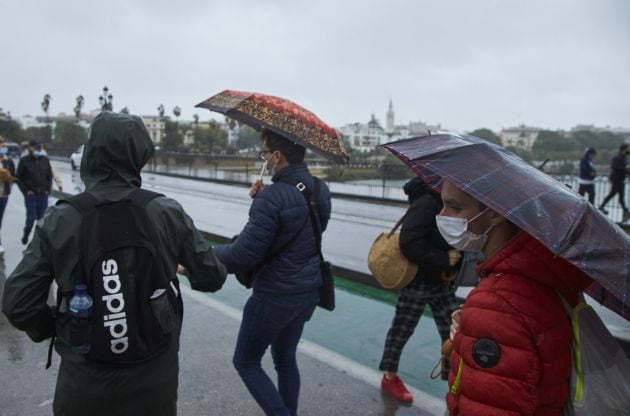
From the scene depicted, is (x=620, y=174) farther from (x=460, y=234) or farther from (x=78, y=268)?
(x=78, y=268)

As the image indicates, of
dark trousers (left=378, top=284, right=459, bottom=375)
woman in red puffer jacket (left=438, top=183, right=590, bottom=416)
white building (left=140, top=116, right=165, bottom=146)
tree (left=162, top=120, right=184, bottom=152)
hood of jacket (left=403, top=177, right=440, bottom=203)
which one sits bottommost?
dark trousers (left=378, top=284, right=459, bottom=375)

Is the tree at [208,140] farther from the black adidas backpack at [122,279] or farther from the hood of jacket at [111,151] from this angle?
the black adidas backpack at [122,279]

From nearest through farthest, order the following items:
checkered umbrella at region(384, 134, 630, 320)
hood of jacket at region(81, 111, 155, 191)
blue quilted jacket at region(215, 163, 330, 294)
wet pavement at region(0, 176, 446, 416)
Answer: checkered umbrella at region(384, 134, 630, 320), hood of jacket at region(81, 111, 155, 191), blue quilted jacket at region(215, 163, 330, 294), wet pavement at region(0, 176, 446, 416)

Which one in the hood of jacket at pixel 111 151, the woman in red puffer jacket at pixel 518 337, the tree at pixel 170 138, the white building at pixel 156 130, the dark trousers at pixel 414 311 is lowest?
the dark trousers at pixel 414 311

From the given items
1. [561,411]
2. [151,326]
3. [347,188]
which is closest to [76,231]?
[151,326]

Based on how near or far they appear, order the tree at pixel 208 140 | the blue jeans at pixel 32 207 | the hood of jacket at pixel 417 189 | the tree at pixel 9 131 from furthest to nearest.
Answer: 1. the tree at pixel 9 131
2. the tree at pixel 208 140
3. the blue jeans at pixel 32 207
4. the hood of jacket at pixel 417 189

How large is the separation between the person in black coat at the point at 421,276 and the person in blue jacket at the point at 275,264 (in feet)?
2.33

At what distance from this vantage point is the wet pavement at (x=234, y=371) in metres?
3.49

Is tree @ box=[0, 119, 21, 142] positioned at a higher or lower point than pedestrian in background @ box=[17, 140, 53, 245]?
higher

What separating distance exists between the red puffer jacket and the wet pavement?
210cm

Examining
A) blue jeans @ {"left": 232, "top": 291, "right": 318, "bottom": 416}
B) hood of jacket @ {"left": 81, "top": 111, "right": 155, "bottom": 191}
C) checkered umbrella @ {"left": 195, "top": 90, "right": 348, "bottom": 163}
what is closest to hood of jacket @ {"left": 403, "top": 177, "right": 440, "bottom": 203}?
checkered umbrella @ {"left": 195, "top": 90, "right": 348, "bottom": 163}

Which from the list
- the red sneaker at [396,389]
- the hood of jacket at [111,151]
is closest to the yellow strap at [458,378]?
the hood of jacket at [111,151]

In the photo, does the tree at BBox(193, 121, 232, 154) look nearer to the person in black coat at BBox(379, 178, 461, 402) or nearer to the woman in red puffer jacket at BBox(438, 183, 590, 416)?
the person in black coat at BBox(379, 178, 461, 402)

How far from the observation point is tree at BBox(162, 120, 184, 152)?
52156mm
